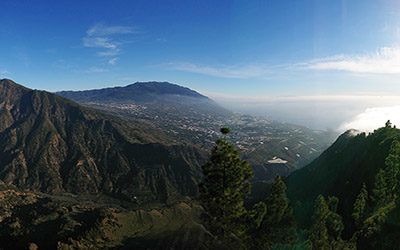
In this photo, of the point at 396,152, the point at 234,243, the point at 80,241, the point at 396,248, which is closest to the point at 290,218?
the point at 396,248

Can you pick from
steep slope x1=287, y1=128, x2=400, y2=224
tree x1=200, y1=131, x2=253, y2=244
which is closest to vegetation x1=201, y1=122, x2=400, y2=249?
tree x1=200, y1=131, x2=253, y2=244

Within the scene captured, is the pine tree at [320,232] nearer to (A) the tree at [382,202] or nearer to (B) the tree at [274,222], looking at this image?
(B) the tree at [274,222]

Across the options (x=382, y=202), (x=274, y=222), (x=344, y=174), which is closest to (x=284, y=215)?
(x=274, y=222)

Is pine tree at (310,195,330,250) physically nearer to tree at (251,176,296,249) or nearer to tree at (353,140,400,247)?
tree at (251,176,296,249)

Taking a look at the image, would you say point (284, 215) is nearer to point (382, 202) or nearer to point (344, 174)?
point (382, 202)

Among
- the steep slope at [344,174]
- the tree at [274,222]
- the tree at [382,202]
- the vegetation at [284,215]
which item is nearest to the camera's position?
the vegetation at [284,215]

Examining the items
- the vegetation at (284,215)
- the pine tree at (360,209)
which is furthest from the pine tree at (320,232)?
the pine tree at (360,209)
